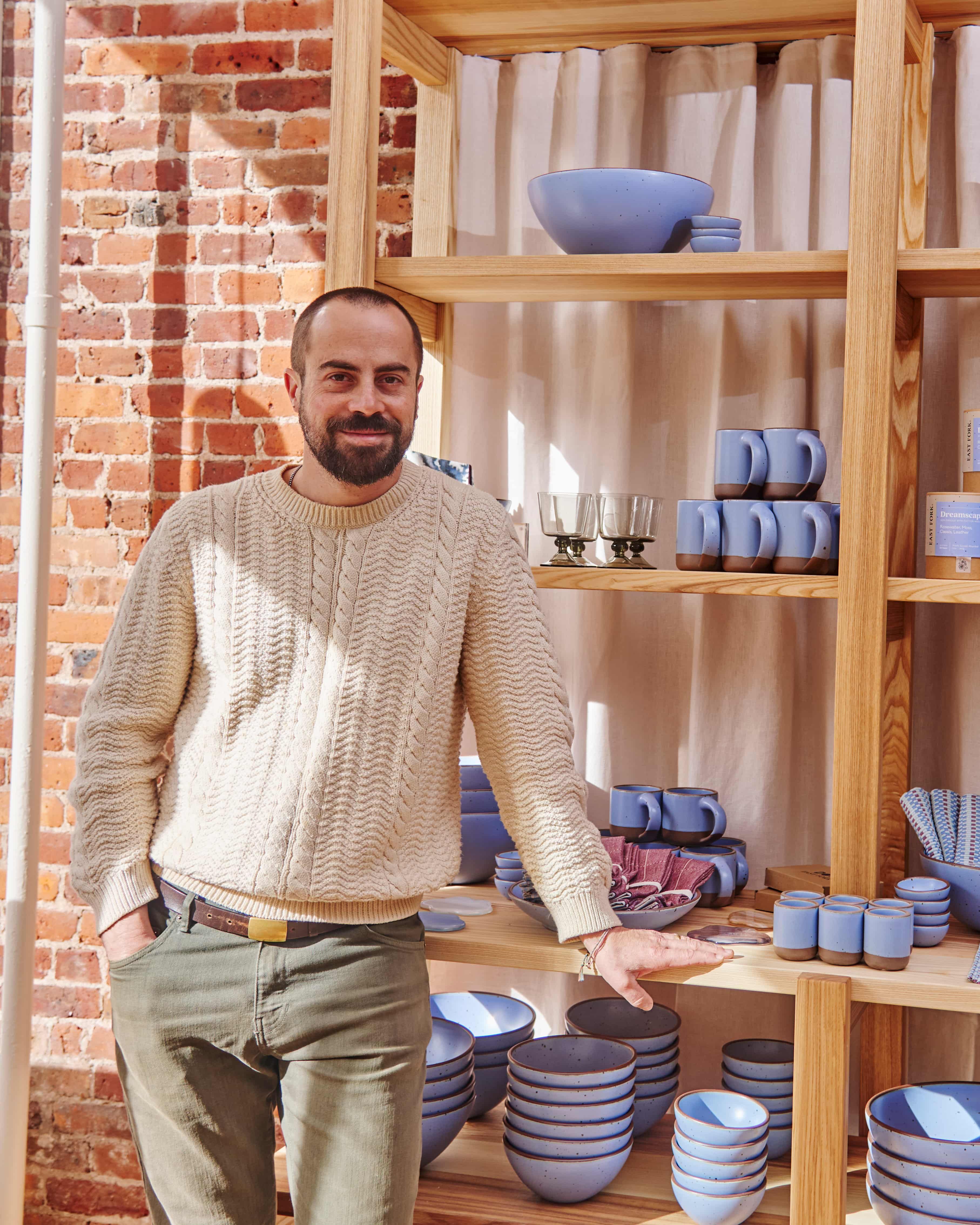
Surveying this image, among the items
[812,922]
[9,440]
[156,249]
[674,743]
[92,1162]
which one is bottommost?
[92,1162]

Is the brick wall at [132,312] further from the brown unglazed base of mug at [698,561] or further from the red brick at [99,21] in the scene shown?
the brown unglazed base of mug at [698,561]

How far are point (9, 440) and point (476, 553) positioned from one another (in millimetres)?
1276

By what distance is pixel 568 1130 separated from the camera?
1701 millimetres

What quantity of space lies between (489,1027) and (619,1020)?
233mm

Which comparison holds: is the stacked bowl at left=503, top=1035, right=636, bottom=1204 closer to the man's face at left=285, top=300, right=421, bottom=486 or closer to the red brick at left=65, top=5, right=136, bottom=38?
the man's face at left=285, top=300, right=421, bottom=486

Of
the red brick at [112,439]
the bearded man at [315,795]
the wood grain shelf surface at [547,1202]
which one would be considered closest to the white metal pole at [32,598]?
the red brick at [112,439]

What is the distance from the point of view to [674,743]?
216cm

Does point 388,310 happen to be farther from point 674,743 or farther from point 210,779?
point 674,743

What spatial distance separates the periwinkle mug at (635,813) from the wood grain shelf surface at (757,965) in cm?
21

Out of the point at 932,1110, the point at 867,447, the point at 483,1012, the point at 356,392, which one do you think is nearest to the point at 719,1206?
the point at 932,1110

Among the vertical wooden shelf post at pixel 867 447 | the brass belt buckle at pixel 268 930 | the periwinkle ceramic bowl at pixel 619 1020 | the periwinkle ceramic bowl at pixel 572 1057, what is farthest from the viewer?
the periwinkle ceramic bowl at pixel 619 1020

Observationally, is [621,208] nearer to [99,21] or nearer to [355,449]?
[355,449]

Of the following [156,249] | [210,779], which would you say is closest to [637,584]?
[210,779]

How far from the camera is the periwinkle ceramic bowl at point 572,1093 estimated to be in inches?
67.0
